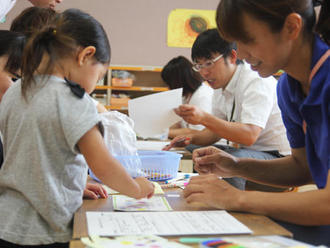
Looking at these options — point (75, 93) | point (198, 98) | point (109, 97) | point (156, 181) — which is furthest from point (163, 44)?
point (75, 93)

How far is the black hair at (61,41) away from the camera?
98 centimetres

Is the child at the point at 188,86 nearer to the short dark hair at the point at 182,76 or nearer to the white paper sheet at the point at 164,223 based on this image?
the short dark hair at the point at 182,76

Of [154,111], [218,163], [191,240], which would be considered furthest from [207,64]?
[191,240]

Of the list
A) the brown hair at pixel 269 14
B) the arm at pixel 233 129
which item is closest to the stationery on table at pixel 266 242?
the brown hair at pixel 269 14

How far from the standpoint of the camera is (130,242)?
676mm

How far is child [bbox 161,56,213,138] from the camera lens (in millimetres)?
3139

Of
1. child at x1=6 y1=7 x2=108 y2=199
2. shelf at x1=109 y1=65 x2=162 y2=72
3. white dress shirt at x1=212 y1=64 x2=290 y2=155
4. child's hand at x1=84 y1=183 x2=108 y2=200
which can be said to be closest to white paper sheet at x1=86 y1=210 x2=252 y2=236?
child's hand at x1=84 y1=183 x2=108 y2=200

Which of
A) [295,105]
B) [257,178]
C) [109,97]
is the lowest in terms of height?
[109,97]

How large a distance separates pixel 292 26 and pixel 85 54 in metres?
0.55

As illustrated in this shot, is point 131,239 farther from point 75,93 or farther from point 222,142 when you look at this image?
point 222,142

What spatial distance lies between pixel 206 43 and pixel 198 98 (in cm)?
94

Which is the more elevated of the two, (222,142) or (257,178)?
(257,178)

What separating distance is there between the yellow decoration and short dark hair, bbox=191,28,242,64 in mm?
3571

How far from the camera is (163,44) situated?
575 cm
